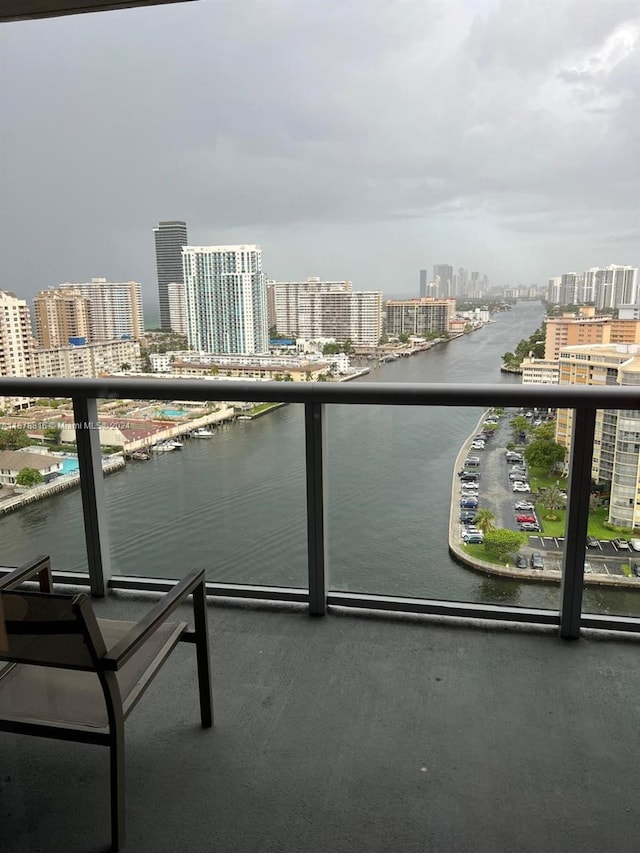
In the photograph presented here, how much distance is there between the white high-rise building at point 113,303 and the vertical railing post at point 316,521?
2390mm

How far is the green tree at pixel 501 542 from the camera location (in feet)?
8.98

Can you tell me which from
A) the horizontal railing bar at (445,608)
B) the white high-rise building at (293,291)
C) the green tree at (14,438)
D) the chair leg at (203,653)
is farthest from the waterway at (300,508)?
the white high-rise building at (293,291)

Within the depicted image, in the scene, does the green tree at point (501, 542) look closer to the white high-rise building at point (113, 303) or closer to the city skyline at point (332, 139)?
the city skyline at point (332, 139)

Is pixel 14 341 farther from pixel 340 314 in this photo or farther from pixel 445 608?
pixel 445 608

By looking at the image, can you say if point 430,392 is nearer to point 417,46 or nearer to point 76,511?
point 76,511

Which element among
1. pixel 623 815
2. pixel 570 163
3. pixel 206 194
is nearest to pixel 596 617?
pixel 623 815

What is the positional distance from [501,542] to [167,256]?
3572mm

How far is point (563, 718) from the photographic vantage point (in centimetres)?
219

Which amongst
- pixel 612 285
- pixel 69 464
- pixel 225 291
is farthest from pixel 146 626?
pixel 612 285

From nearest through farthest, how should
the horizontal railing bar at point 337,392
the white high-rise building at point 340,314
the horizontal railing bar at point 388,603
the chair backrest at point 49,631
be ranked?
the chair backrest at point 49,631
the horizontal railing bar at point 337,392
the horizontal railing bar at point 388,603
the white high-rise building at point 340,314

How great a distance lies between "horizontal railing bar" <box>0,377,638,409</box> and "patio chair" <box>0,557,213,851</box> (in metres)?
1.21

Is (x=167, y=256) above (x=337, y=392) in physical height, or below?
above

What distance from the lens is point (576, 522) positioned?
2.65 meters

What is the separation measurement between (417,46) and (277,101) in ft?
4.14
